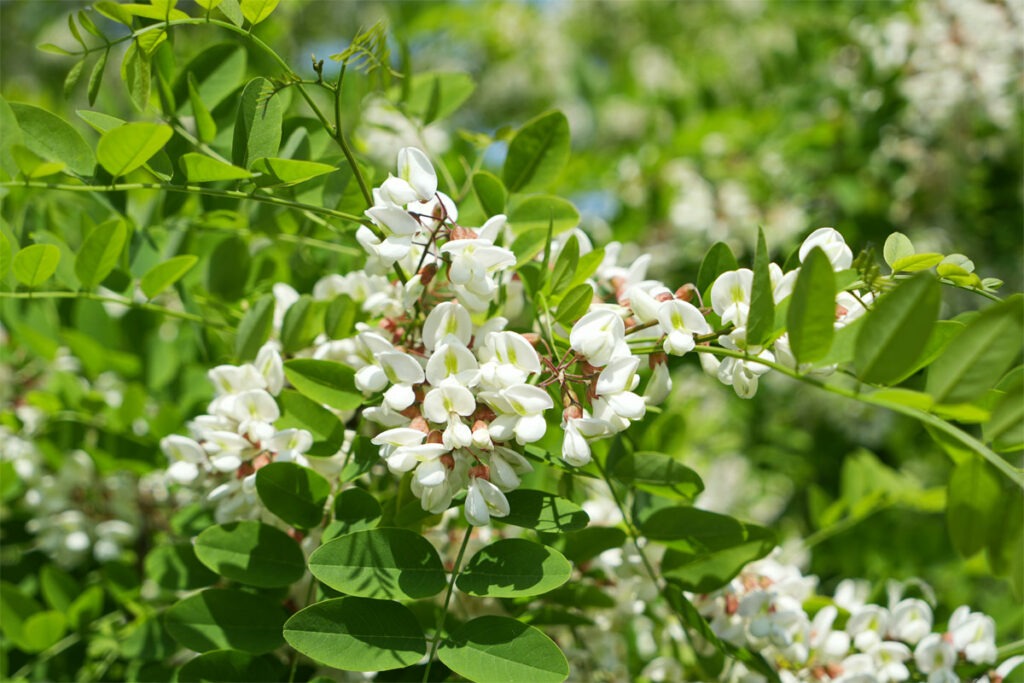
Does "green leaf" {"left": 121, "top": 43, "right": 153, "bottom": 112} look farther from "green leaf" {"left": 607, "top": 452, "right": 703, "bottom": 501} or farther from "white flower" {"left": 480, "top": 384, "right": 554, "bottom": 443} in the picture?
"green leaf" {"left": 607, "top": 452, "right": 703, "bottom": 501}

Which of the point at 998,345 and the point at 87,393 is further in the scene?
the point at 87,393

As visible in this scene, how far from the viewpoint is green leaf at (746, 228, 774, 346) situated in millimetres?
614

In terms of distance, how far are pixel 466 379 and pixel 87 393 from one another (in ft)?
2.42

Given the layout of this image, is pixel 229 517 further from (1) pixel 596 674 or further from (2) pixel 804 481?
(2) pixel 804 481

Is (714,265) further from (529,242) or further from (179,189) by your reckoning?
(179,189)

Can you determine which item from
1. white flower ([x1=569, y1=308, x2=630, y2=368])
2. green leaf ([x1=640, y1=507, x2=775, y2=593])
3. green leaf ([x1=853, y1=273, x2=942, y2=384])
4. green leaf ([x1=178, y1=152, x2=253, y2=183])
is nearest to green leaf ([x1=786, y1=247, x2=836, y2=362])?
green leaf ([x1=853, y1=273, x2=942, y2=384])

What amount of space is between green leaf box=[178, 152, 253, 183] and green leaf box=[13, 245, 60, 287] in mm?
153

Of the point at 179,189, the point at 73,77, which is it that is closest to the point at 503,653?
the point at 179,189

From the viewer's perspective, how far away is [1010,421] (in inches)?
22.9

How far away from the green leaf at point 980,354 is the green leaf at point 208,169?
57 cm

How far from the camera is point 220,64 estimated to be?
92 cm

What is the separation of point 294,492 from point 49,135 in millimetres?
416

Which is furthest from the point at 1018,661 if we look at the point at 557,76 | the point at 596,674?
the point at 557,76

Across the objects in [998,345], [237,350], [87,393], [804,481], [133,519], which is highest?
[998,345]
